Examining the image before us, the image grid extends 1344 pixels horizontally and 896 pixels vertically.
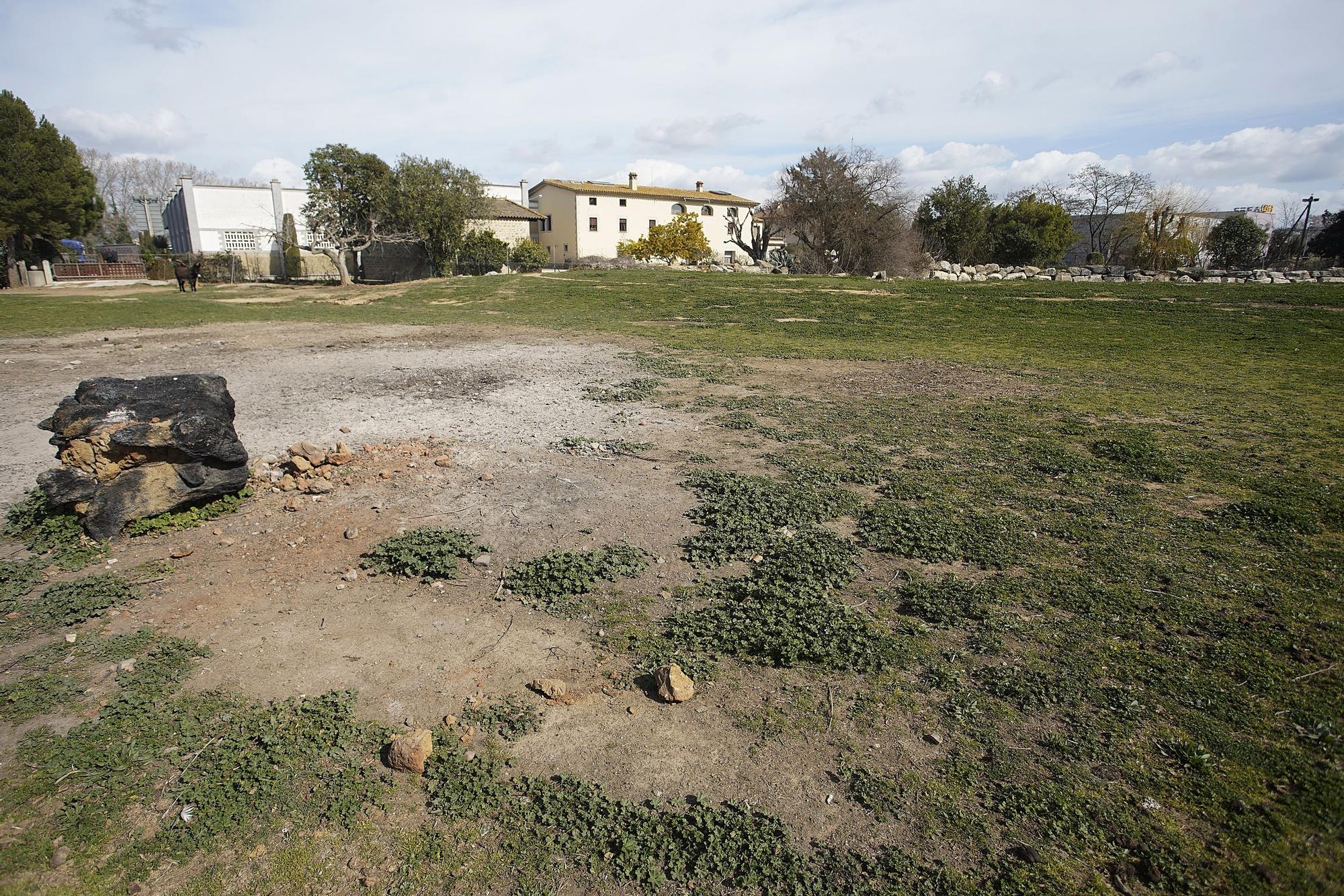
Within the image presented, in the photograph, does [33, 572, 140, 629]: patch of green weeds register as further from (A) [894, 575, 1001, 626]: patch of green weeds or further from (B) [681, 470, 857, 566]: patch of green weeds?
(A) [894, 575, 1001, 626]: patch of green weeds

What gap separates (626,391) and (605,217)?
1874 inches

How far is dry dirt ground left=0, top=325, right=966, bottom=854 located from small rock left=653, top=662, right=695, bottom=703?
0.05 m

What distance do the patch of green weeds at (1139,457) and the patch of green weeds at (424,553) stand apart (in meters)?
5.40

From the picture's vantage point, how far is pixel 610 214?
53.8 metres

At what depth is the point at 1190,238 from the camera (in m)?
36.3

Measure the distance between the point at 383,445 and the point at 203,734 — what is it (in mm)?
3927

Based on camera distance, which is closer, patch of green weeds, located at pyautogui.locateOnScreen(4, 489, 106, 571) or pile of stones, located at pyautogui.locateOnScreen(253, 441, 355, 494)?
patch of green weeds, located at pyautogui.locateOnScreen(4, 489, 106, 571)

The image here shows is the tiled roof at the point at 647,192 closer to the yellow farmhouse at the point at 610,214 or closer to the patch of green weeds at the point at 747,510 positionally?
the yellow farmhouse at the point at 610,214

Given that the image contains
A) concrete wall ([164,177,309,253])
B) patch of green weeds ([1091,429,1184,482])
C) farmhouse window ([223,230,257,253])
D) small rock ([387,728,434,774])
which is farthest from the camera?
Result: farmhouse window ([223,230,257,253])

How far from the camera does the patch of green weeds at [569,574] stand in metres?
4.10

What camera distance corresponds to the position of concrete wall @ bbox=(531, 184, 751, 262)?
5216cm

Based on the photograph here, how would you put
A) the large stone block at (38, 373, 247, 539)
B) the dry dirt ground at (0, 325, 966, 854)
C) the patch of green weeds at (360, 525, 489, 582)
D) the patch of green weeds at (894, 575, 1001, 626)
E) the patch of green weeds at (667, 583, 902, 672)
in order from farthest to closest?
the large stone block at (38, 373, 247, 539)
the patch of green weeds at (360, 525, 489, 582)
the patch of green weeds at (894, 575, 1001, 626)
the patch of green weeds at (667, 583, 902, 672)
the dry dirt ground at (0, 325, 966, 854)

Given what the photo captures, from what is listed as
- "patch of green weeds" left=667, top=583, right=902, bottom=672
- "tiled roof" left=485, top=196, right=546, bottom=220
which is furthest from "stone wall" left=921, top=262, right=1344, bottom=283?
"tiled roof" left=485, top=196, right=546, bottom=220

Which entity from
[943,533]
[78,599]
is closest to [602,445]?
[943,533]
